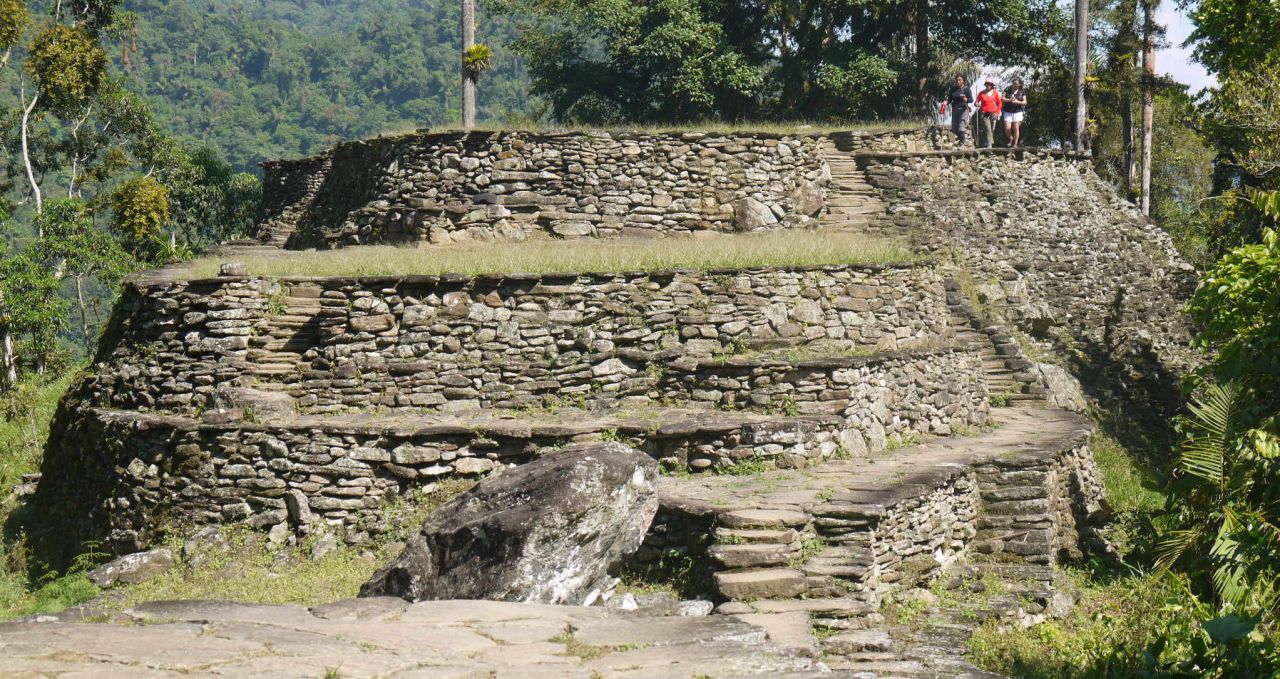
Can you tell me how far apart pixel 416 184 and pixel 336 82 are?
199 ft

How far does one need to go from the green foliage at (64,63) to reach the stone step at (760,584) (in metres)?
23.2

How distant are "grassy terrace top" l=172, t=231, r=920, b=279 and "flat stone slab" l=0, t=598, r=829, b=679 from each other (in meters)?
6.34

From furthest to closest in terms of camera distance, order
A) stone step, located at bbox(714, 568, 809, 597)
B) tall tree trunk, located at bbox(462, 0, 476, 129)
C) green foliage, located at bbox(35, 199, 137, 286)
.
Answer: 1. green foliage, located at bbox(35, 199, 137, 286)
2. tall tree trunk, located at bbox(462, 0, 476, 129)
3. stone step, located at bbox(714, 568, 809, 597)

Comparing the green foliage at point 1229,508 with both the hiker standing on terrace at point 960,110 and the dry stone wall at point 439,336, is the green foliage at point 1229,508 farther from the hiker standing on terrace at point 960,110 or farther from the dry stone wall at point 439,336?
the hiker standing on terrace at point 960,110

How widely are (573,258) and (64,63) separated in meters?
17.8

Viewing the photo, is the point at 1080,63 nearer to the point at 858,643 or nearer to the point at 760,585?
the point at 760,585

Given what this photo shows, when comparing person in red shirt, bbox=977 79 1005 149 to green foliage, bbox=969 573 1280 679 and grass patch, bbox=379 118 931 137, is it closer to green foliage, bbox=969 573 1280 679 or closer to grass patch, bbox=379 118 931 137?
grass patch, bbox=379 118 931 137

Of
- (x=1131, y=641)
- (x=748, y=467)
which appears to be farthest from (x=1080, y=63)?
(x=1131, y=641)

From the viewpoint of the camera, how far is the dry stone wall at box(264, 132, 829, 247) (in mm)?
17734

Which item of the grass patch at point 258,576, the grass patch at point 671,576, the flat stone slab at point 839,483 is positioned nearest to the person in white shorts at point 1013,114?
the flat stone slab at point 839,483

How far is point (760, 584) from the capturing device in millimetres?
9008

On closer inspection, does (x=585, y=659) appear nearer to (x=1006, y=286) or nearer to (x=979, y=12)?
(x=1006, y=286)

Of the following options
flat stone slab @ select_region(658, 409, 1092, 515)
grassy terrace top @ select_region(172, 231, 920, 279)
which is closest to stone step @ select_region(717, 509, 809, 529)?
flat stone slab @ select_region(658, 409, 1092, 515)

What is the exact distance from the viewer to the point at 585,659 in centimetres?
654
